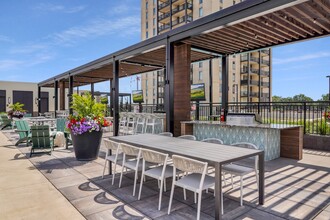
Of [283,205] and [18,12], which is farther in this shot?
[18,12]

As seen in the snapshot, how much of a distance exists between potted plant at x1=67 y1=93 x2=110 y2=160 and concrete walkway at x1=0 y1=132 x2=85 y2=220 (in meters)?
1.04

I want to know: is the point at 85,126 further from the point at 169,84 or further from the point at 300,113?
the point at 300,113

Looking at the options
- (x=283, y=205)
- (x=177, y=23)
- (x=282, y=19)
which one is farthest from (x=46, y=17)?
(x=177, y=23)

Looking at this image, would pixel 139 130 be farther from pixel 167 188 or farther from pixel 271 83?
pixel 271 83

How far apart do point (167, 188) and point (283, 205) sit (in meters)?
1.59

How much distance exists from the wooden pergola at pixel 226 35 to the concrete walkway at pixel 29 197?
11.8 feet

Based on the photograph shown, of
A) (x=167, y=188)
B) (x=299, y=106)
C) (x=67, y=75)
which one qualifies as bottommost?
(x=167, y=188)

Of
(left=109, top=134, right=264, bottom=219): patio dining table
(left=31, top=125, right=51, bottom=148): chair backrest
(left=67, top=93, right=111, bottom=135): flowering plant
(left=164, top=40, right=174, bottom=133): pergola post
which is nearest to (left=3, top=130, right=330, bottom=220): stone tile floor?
(left=109, top=134, right=264, bottom=219): patio dining table

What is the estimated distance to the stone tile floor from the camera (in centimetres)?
272

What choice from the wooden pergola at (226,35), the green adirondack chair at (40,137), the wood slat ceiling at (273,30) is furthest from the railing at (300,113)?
the green adirondack chair at (40,137)

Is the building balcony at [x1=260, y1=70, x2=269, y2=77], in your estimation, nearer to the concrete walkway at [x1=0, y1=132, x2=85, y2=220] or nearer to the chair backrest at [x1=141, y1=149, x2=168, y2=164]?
the concrete walkway at [x1=0, y1=132, x2=85, y2=220]

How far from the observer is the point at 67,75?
46.2 ft

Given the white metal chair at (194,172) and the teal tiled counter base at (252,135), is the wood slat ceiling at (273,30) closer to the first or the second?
the teal tiled counter base at (252,135)

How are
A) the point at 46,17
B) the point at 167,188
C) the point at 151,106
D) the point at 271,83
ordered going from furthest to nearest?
the point at 271,83 → the point at 151,106 → the point at 46,17 → the point at 167,188
